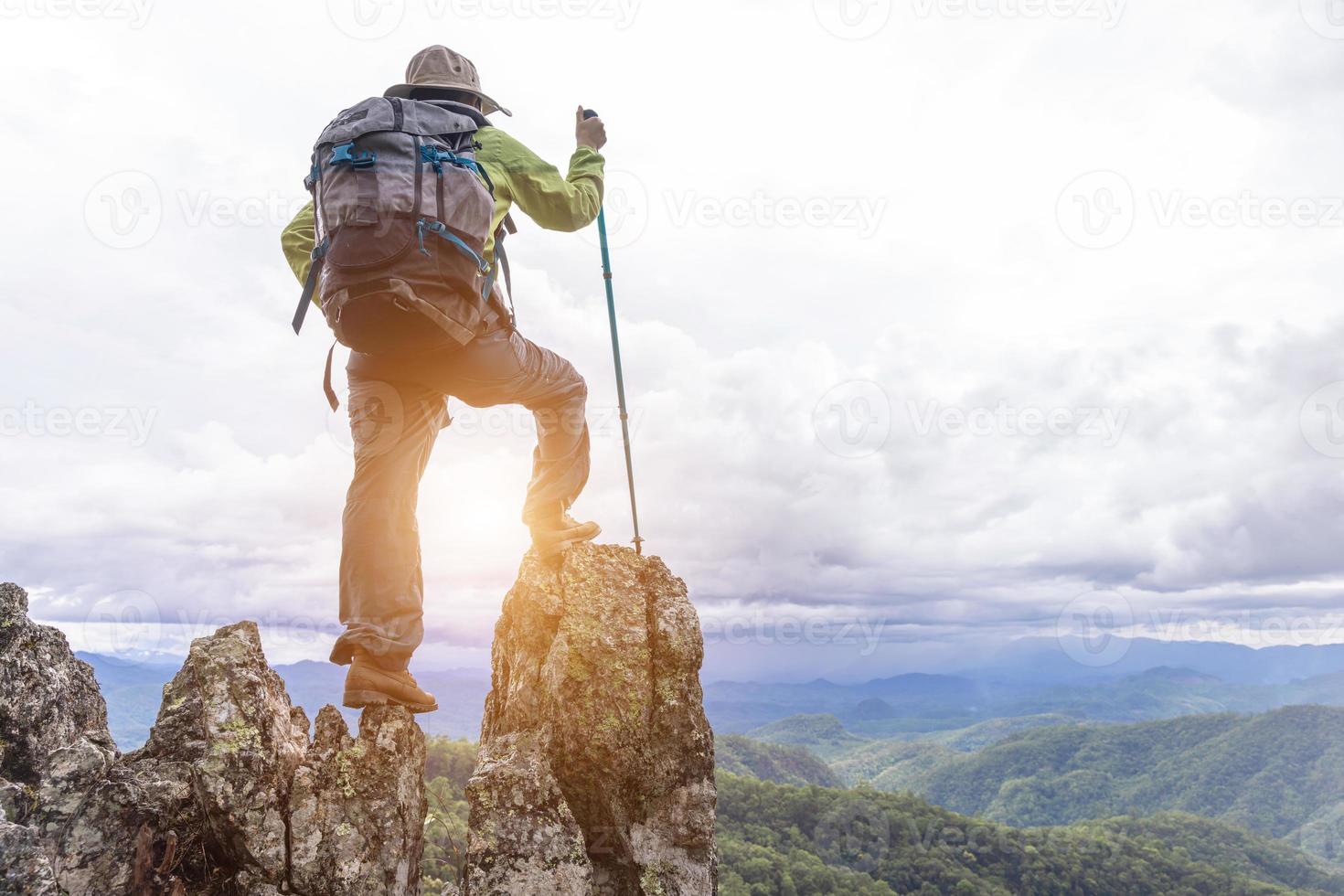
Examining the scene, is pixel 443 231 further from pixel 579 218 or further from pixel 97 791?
pixel 97 791

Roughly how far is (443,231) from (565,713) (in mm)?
4330

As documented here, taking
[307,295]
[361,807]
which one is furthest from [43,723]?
[307,295]

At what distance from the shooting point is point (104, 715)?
6418 mm

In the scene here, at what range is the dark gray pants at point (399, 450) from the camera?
20.9 feet

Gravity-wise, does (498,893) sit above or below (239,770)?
below

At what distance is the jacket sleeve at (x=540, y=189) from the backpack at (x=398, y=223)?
12.9 inches

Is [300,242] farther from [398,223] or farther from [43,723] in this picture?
[43,723]

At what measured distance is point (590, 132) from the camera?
7.46 meters

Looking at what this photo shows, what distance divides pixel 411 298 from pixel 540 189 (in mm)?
1535

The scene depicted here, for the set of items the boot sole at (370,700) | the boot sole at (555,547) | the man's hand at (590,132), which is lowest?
the boot sole at (370,700)

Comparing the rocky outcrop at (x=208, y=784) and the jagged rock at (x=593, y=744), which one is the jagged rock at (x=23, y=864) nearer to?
the rocky outcrop at (x=208, y=784)

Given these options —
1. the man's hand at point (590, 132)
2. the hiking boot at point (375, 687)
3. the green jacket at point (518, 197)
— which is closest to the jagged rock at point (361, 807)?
the hiking boot at point (375, 687)

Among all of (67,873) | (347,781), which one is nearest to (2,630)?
(67,873)

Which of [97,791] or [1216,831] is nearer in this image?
[97,791]
